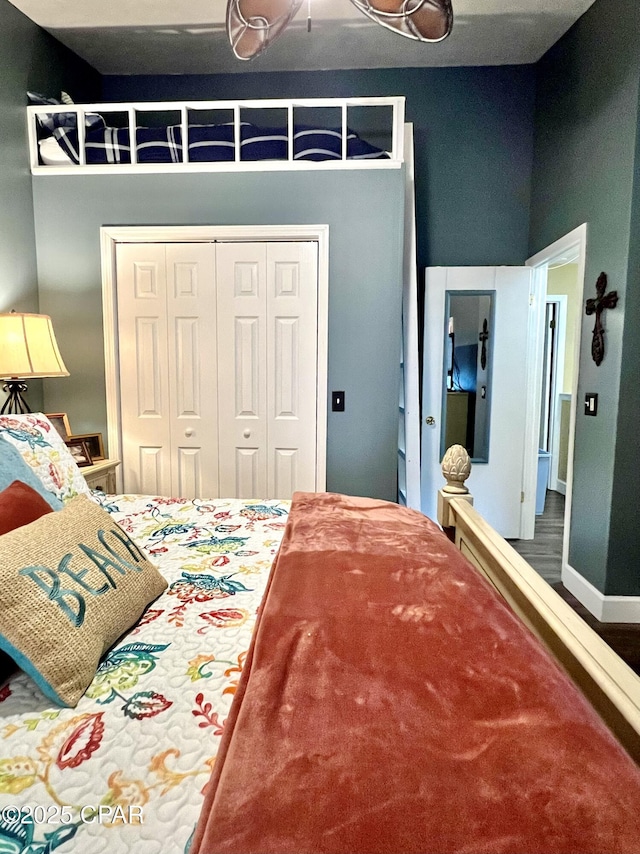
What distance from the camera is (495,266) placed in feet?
10.5

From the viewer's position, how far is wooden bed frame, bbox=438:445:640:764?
669 millimetres

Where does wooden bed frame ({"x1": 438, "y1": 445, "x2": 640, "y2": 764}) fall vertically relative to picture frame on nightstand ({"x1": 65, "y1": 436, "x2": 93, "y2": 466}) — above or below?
below

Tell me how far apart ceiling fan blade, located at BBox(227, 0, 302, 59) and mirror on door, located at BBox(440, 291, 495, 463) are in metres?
1.87

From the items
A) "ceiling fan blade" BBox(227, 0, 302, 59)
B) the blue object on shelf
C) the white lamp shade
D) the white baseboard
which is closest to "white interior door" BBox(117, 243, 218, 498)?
the white lamp shade

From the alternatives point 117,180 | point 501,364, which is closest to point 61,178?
point 117,180

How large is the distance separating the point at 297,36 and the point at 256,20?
1320mm

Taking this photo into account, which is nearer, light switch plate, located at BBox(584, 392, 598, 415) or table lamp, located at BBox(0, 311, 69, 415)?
table lamp, located at BBox(0, 311, 69, 415)

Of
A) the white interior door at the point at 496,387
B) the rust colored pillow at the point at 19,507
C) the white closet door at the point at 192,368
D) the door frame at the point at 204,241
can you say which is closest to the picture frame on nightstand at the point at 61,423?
the door frame at the point at 204,241

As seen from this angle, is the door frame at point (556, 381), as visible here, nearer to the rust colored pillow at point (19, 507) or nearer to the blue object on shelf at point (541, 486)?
the blue object on shelf at point (541, 486)

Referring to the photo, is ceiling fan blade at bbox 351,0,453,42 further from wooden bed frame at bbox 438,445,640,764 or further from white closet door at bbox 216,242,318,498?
wooden bed frame at bbox 438,445,640,764

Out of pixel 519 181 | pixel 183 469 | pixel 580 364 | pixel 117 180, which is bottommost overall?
pixel 183 469

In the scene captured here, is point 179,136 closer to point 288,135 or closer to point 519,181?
point 288,135

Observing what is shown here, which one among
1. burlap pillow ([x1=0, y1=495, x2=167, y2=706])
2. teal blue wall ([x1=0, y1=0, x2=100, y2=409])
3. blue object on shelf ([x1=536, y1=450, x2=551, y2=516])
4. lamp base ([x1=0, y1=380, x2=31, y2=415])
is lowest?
blue object on shelf ([x1=536, y1=450, x2=551, y2=516])

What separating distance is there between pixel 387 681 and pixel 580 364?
Result: 2.40m
